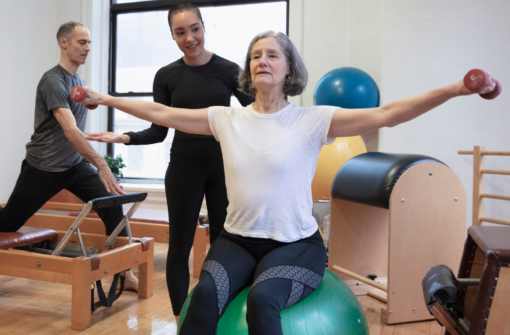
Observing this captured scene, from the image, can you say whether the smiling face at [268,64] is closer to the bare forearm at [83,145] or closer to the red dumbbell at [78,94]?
the red dumbbell at [78,94]

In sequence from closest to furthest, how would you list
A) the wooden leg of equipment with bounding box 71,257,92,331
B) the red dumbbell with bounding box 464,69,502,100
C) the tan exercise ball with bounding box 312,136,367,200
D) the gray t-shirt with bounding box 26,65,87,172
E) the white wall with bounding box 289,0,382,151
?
the red dumbbell with bounding box 464,69,502,100
the wooden leg of equipment with bounding box 71,257,92,331
the gray t-shirt with bounding box 26,65,87,172
the tan exercise ball with bounding box 312,136,367,200
the white wall with bounding box 289,0,382,151

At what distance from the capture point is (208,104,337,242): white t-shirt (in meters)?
1.38

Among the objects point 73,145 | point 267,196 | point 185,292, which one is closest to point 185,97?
point 267,196

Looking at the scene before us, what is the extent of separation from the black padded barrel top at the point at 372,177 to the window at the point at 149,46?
2610 mm

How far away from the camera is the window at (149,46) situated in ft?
16.1

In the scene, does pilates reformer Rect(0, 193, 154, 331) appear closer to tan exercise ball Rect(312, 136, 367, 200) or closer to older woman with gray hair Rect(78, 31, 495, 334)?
older woman with gray hair Rect(78, 31, 495, 334)

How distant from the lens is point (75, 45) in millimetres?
2498

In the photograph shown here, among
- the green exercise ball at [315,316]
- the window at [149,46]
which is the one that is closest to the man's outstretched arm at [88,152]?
the green exercise ball at [315,316]

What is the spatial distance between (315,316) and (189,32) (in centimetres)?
121

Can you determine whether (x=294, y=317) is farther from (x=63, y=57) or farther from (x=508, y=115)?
(x=508, y=115)

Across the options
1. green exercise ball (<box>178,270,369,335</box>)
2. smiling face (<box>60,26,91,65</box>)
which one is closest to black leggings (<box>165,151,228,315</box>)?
green exercise ball (<box>178,270,369,335</box>)

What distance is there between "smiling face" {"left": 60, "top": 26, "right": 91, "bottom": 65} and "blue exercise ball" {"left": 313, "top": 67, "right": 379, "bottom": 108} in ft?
6.47

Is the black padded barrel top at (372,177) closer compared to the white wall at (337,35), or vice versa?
the black padded barrel top at (372,177)

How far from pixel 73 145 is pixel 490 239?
6.95 feet
